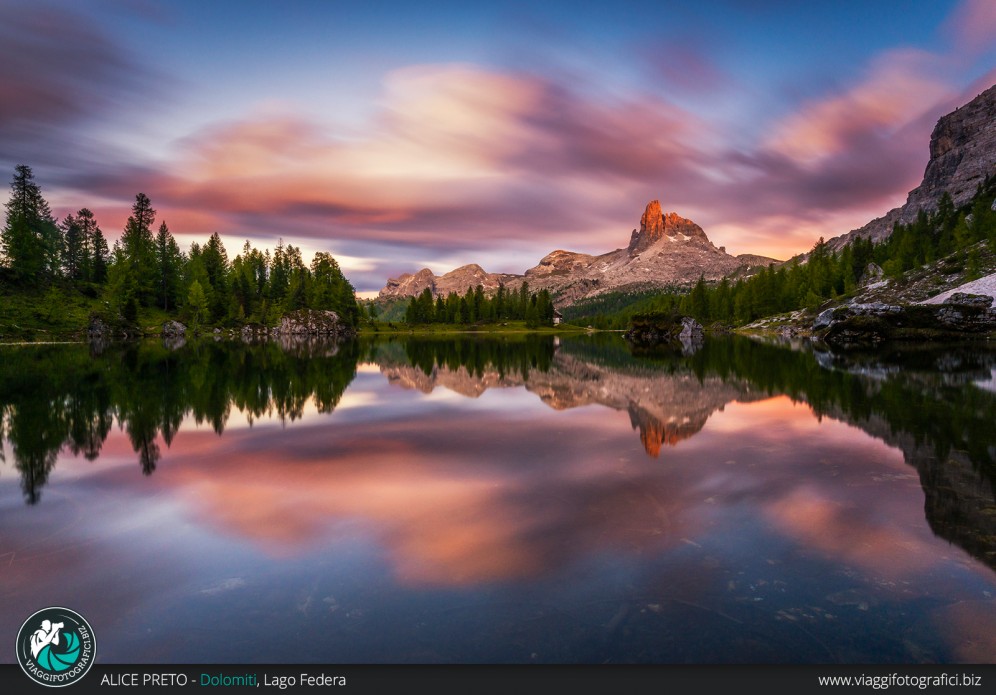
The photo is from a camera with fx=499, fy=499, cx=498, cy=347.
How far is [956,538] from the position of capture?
994cm

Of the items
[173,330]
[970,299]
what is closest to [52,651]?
[970,299]

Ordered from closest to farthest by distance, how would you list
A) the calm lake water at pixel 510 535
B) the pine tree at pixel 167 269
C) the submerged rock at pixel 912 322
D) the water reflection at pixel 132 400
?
1. the calm lake water at pixel 510 535
2. the water reflection at pixel 132 400
3. the submerged rock at pixel 912 322
4. the pine tree at pixel 167 269

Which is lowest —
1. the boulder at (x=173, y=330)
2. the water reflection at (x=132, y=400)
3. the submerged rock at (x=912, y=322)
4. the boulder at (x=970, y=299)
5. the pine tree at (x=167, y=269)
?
the water reflection at (x=132, y=400)

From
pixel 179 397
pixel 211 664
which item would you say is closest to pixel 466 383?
pixel 179 397

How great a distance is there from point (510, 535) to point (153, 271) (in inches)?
6684

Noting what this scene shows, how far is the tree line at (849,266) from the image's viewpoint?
134 metres

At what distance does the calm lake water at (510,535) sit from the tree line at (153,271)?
133413mm

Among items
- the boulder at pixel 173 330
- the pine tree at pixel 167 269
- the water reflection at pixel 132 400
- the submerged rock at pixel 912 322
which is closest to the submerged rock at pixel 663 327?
the submerged rock at pixel 912 322

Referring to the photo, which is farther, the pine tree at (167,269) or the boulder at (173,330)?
the pine tree at (167,269)

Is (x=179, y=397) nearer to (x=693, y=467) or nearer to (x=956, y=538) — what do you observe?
(x=693, y=467)

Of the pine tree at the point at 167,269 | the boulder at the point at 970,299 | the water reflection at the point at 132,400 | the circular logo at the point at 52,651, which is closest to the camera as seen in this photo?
the circular logo at the point at 52,651

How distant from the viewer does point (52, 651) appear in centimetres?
645

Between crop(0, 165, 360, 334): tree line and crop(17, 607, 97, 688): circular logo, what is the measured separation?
5611 inches

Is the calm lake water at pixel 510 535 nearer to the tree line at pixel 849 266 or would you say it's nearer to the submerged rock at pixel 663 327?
the submerged rock at pixel 663 327
